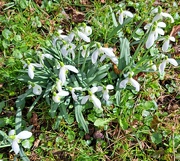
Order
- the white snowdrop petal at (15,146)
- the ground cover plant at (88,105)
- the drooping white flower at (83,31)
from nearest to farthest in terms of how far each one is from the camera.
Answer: the white snowdrop petal at (15,146), the drooping white flower at (83,31), the ground cover plant at (88,105)

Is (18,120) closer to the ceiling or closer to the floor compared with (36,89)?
closer to the floor

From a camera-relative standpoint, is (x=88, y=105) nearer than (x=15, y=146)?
No

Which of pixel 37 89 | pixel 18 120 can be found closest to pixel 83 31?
pixel 37 89

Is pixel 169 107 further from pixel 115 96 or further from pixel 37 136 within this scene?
pixel 37 136

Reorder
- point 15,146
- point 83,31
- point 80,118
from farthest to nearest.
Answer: point 80,118 < point 83,31 < point 15,146

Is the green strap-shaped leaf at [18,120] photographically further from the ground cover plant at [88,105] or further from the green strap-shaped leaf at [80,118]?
the green strap-shaped leaf at [80,118]

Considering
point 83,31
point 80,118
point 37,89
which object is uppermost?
point 83,31

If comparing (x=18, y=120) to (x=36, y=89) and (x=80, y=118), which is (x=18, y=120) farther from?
(x=80, y=118)

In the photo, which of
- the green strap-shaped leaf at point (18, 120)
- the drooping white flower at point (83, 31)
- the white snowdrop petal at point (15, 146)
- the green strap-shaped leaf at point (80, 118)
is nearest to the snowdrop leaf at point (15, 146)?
the white snowdrop petal at point (15, 146)

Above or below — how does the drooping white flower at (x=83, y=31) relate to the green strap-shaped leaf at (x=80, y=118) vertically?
above

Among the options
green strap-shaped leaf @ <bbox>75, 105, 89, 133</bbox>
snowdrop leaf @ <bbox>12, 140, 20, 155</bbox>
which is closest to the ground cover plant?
green strap-shaped leaf @ <bbox>75, 105, 89, 133</bbox>

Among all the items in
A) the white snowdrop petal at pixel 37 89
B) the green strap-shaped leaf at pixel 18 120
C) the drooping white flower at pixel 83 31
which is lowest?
the green strap-shaped leaf at pixel 18 120

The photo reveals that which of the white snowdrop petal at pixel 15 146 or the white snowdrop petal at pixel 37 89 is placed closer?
the white snowdrop petal at pixel 15 146
